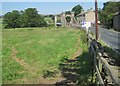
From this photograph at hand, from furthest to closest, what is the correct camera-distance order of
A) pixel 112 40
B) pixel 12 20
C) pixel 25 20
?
pixel 12 20, pixel 25 20, pixel 112 40

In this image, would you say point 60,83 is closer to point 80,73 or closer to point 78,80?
point 78,80

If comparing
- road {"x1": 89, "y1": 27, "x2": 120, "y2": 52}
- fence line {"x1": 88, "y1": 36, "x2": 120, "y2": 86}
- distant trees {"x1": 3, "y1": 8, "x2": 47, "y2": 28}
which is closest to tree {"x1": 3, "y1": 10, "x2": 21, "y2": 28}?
distant trees {"x1": 3, "y1": 8, "x2": 47, "y2": 28}

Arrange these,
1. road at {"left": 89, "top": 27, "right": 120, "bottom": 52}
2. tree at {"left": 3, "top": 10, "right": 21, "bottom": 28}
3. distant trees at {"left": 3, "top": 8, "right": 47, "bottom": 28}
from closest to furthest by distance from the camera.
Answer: road at {"left": 89, "top": 27, "right": 120, "bottom": 52} → distant trees at {"left": 3, "top": 8, "right": 47, "bottom": 28} → tree at {"left": 3, "top": 10, "right": 21, "bottom": 28}

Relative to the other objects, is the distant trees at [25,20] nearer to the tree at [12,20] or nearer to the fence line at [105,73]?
the tree at [12,20]

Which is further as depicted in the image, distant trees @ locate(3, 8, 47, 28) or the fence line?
Result: distant trees @ locate(3, 8, 47, 28)

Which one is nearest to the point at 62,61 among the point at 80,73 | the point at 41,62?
the point at 41,62

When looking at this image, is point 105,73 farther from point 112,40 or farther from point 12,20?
point 12,20

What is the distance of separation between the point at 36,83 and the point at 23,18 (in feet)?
287

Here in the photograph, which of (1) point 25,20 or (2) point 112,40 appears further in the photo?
(1) point 25,20

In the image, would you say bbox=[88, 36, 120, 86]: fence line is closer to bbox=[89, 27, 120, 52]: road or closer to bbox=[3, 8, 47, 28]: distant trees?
bbox=[89, 27, 120, 52]: road

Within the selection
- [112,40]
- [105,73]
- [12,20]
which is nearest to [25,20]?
[12,20]

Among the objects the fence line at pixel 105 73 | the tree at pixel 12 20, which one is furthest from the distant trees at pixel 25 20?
the fence line at pixel 105 73

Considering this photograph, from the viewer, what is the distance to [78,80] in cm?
990

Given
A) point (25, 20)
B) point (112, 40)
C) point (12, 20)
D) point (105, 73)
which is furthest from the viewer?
point (12, 20)
